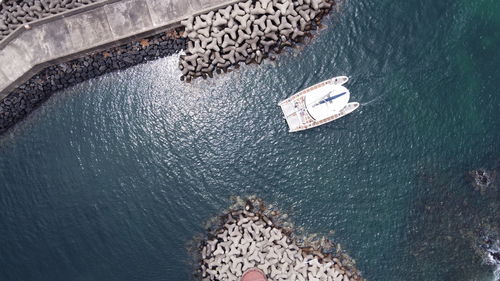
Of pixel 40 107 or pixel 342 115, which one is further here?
pixel 40 107

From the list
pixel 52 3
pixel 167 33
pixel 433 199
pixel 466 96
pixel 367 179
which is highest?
pixel 52 3

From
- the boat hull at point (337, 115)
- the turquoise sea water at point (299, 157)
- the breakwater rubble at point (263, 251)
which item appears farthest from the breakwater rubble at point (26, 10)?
the breakwater rubble at point (263, 251)

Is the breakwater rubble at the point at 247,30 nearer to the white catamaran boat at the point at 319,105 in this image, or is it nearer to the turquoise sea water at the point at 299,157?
the turquoise sea water at the point at 299,157

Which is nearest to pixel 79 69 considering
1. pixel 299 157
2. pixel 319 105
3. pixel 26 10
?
pixel 26 10

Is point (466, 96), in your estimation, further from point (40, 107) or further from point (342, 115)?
point (40, 107)

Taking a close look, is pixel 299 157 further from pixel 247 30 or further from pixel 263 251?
pixel 247 30

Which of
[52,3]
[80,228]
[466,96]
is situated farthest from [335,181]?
[52,3]
